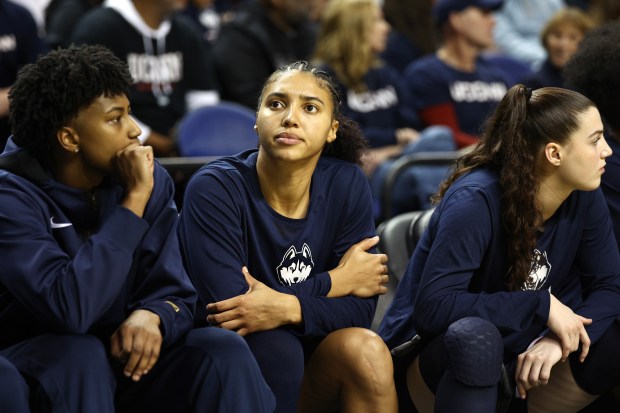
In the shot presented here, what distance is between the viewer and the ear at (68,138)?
2512 mm

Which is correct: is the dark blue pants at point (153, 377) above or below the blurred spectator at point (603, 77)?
below

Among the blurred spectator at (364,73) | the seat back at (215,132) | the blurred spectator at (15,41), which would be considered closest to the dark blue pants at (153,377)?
the seat back at (215,132)

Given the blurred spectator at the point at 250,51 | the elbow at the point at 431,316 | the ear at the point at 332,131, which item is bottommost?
the elbow at the point at 431,316

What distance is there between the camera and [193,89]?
16.0 ft

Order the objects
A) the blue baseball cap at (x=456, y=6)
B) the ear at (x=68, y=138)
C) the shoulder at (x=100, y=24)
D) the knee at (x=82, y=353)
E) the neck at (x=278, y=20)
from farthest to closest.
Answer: the blue baseball cap at (x=456, y=6)
the neck at (x=278, y=20)
the shoulder at (x=100, y=24)
the ear at (x=68, y=138)
the knee at (x=82, y=353)

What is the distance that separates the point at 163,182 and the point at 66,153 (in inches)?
10.1

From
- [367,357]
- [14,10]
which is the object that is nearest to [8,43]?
[14,10]

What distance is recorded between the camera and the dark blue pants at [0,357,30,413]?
2.13 m

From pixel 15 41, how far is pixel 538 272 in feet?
8.91

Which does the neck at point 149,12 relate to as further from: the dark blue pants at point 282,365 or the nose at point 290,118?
the dark blue pants at point 282,365

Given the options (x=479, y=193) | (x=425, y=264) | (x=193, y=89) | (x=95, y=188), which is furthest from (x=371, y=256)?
(x=193, y=89)

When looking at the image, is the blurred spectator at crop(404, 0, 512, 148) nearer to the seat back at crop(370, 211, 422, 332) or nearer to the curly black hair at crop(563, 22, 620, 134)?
the curly black hair at crop(563, 22, 620, 134)

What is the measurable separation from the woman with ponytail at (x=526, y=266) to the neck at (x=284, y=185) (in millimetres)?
369

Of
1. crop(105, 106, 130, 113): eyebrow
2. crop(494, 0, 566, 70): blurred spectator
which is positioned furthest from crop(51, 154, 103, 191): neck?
crop(494, 0, 566, 70): blurred spectator
